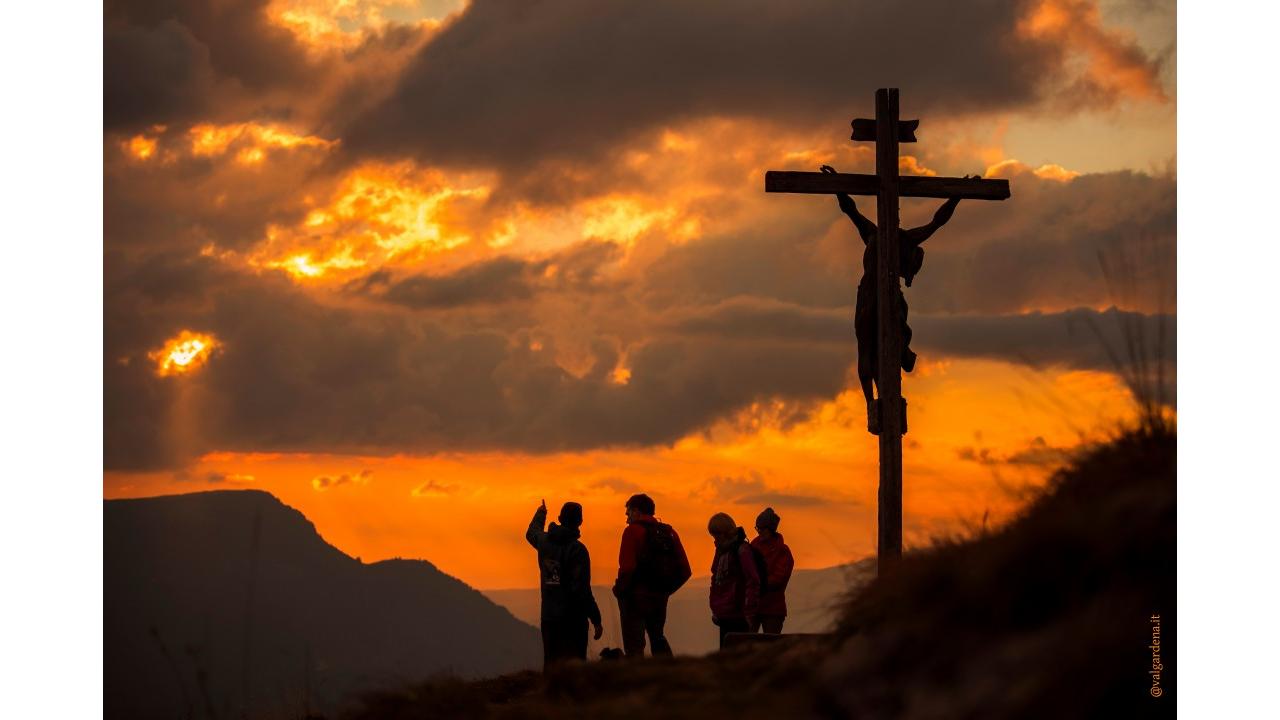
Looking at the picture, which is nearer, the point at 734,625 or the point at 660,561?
the point at 660,561

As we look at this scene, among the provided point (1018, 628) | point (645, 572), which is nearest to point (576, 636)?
point (645, 572)

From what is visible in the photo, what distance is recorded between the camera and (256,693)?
36.8 feet

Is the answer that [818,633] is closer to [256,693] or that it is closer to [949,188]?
[256,693]

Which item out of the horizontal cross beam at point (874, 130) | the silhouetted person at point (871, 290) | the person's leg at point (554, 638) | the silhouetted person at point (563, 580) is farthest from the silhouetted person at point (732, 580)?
the horizontal cross beam at point (874, 130)

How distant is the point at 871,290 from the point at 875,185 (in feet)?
3.41

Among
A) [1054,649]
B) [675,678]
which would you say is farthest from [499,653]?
[1054,649]

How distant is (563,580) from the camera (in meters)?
13.3

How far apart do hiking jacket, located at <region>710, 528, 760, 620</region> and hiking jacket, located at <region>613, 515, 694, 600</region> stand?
30cm

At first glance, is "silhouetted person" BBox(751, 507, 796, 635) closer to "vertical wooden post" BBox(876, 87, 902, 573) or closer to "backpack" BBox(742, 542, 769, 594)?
"backpack" BBox(742, 542, 769, 594)

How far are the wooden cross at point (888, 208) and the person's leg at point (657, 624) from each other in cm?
211

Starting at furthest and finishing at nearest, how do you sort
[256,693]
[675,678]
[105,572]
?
[256,693]
[105,572]
[675,678]

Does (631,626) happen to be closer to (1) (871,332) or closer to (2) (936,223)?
(1) (871,332)

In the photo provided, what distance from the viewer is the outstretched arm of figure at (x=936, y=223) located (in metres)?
14.7

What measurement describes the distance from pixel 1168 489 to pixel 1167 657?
86cm
